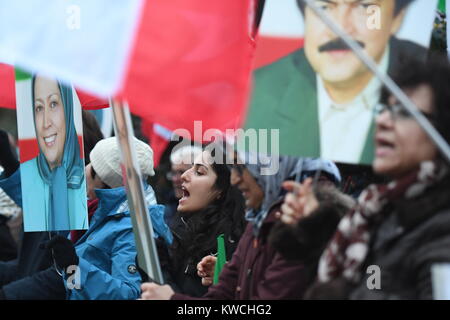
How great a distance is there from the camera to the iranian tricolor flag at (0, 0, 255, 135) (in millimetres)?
2979

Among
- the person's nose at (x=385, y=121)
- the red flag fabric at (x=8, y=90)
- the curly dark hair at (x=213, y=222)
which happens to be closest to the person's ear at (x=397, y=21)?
the person's nose at (x=385, y=121)

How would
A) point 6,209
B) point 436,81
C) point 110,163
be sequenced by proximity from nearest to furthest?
point 436,81, point 110,163, point 6,209

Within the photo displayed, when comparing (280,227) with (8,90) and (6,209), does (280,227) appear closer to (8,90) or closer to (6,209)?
(8,90)

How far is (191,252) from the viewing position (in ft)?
15.6

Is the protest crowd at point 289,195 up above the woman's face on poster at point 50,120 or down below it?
below

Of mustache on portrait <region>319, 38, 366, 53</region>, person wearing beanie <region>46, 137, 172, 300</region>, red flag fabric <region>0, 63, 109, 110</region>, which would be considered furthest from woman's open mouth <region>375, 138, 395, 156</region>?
red flag fabric <region>0, 63, 109, 110</region>

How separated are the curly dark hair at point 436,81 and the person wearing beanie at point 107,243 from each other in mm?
1483

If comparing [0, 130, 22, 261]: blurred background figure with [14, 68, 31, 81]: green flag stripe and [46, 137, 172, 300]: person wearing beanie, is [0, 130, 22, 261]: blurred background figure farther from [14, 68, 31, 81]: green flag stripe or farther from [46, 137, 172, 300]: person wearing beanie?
[14, 68, 31, 81]: green flag stripe

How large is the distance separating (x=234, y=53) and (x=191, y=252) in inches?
69.0

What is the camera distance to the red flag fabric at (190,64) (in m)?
3.00

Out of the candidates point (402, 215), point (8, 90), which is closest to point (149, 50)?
point (402, 215)

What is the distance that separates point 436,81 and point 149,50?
0.97 meters

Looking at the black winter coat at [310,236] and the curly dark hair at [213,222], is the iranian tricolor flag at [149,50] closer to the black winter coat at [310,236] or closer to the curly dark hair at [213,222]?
the black winter coat at [310,236]

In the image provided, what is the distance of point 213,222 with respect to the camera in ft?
15.5
